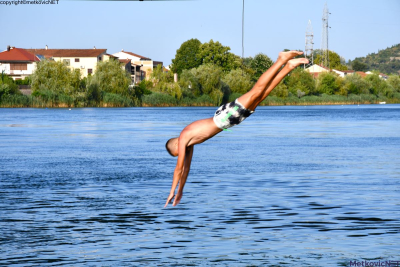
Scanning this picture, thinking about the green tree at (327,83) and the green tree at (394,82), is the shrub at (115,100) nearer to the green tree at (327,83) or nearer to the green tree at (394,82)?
the green tree at (327,83)

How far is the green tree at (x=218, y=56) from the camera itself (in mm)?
171125

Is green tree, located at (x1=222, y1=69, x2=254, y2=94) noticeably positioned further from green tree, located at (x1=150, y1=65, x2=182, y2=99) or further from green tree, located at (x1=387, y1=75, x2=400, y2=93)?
green tree, located at (x1=387, y1=75, x2=400, y2=93)

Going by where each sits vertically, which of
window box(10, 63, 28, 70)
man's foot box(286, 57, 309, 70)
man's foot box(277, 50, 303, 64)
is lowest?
man's foot box(286, 57, 309, 70)

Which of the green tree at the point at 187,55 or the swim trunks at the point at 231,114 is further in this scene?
the green tree at the point at 187,55

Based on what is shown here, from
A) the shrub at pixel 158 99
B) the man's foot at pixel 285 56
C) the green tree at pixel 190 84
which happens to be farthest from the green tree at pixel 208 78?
the man's foot at pixel 285 56

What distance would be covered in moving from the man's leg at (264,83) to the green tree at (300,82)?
152 m

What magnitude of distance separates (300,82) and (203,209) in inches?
5669

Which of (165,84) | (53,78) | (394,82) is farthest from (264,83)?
(394,82)

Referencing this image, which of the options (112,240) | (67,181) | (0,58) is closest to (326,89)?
(0,58)

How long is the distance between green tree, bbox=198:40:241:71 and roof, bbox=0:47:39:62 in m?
39.4

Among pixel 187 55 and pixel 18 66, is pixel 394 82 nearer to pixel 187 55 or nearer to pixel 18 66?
pixel 187 55

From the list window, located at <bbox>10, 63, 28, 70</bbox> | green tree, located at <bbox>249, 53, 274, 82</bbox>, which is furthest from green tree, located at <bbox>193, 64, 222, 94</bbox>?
window, located at <bbox>10, 63, 28, 70</bbox>

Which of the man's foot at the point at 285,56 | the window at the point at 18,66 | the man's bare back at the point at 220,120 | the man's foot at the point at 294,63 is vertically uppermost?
the window at the point at 18,66

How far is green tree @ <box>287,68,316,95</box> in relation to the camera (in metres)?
163
